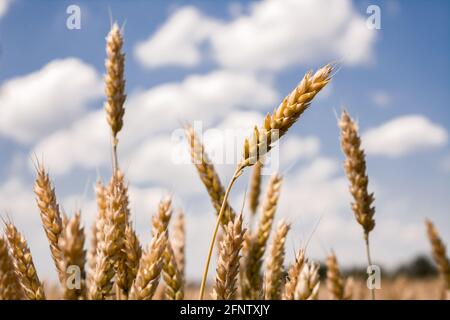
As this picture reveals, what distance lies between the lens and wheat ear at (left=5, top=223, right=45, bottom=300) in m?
1.99

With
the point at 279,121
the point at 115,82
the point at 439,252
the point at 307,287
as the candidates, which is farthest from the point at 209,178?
the point at 439,252

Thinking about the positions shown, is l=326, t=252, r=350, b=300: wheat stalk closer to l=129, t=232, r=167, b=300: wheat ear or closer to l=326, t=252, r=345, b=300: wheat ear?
l=326, t=252, r=345, b=300: wheat ear

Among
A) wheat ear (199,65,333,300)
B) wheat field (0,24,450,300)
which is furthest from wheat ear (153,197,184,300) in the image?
wheat ear (199,65,333,300)

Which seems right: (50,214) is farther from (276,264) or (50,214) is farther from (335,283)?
(335,283)

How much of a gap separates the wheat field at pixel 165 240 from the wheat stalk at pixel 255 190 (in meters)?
1.18

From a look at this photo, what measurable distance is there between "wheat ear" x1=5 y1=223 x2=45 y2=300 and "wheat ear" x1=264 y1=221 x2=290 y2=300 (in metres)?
1.24

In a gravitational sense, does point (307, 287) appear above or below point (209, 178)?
below

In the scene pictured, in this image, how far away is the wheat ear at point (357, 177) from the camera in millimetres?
3018

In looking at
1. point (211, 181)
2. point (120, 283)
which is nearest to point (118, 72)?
point (211, 181)

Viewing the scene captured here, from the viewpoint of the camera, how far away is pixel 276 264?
2.78 meters

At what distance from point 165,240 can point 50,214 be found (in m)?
0.49
